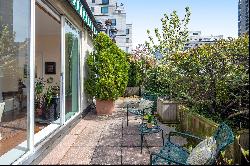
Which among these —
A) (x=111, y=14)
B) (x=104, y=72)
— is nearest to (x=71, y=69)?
(x=104, y=72)

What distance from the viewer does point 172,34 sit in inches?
542

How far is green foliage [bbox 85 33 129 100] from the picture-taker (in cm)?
1071

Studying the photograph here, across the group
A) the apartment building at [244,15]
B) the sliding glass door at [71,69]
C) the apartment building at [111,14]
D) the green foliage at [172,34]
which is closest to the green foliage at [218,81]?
the apartment building at [244,15]

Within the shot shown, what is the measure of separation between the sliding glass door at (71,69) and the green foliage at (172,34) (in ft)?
15.8

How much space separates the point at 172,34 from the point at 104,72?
14.6 ft

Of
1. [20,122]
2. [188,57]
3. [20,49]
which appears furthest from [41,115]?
[188,57]

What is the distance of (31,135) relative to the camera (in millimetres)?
5305

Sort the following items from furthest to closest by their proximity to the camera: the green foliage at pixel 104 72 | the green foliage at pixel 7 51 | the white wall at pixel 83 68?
the green foliage at pixel 104 72 < the white wall at pixel 83 68 < the green foliage at pixel 7 51

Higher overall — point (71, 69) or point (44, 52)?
point (44, 52)

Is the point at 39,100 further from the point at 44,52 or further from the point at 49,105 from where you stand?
the point at 44,52

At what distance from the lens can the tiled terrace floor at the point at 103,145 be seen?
17.8ft

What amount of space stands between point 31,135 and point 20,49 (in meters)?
2.11

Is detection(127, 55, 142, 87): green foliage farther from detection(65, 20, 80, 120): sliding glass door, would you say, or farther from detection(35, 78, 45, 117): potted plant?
detection(35, 78, 45, 117): potted plant

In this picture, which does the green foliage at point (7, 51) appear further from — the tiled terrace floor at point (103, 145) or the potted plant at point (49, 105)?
the tiled terrace floor at point (103, 145)
